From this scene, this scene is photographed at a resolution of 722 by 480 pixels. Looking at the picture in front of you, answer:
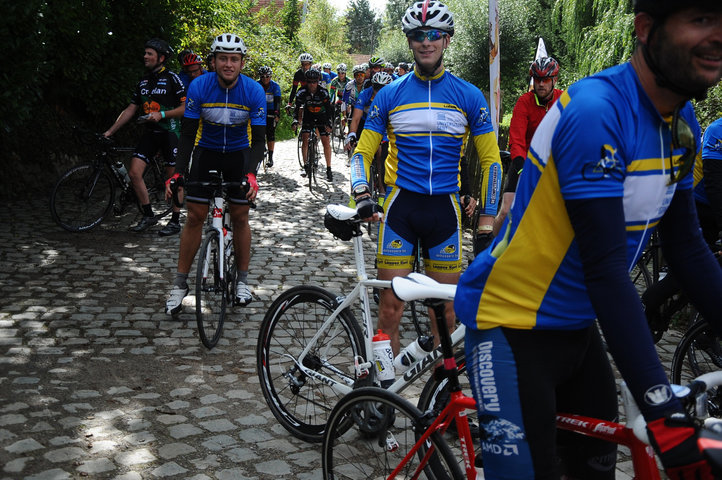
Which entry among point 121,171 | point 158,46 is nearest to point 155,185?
point 121,171

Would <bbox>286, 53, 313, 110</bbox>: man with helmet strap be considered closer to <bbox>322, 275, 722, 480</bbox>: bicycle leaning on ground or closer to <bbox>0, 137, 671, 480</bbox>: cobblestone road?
<bbox>0, 137, 671, 480</bbox>: cobblestone road

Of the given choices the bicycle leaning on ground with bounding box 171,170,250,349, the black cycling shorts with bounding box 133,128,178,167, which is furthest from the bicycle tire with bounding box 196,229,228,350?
the black cycling shorts with bounding box 133,128,178,167

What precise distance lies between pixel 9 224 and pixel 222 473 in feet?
23.6

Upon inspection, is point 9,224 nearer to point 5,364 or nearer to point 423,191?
point 5,364

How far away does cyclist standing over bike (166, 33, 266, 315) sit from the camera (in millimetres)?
6336

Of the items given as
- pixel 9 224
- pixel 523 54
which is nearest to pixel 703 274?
pixel 9 224

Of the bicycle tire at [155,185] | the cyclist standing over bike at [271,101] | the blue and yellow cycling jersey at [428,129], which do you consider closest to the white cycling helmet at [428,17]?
the blue and yellow cycling jersey at [428,129]

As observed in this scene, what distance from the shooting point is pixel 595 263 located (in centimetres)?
177

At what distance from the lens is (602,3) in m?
17.1

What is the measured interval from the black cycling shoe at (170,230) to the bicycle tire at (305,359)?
5.67 metres

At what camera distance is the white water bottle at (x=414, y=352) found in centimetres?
336

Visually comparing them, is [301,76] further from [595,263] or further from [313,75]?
[595,263]

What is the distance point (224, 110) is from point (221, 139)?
28 centimetres

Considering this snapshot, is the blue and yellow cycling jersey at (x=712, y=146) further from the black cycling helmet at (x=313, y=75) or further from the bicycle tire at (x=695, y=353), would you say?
the black cycling helmet at (x=313, y=75)
